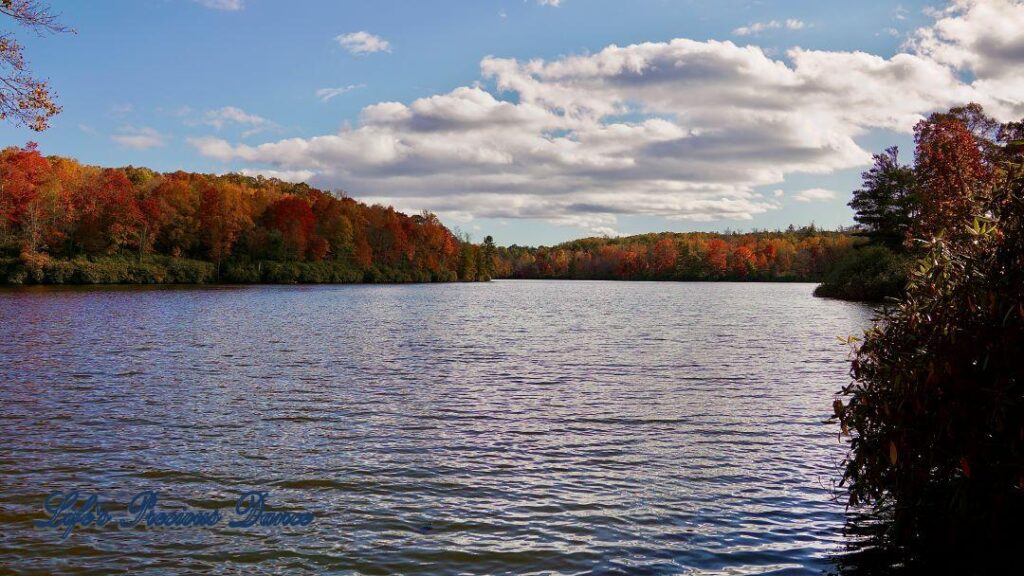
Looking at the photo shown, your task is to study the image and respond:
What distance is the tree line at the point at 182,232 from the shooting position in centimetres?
8644

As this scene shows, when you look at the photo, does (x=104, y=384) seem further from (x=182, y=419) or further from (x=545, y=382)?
(x=545, y=382)

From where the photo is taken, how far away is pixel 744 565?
8180 mm

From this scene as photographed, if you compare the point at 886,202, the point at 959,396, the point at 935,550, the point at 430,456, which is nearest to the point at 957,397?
the point at 959,396

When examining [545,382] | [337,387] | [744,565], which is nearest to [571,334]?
[545,382]

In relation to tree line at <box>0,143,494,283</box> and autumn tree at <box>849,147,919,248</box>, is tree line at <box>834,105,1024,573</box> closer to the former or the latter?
autumn tree at <box>849,147,919,248</box>

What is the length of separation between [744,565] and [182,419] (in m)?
12.4

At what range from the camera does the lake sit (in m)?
8.55

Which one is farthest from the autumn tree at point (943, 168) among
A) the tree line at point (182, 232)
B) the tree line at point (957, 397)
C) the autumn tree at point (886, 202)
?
the tree line at point (182, 232)

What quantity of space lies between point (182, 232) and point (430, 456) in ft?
370

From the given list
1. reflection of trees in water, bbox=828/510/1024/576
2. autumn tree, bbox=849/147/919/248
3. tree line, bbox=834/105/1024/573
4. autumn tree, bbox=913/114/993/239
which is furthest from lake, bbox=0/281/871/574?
autumn tree, bbox=849/147/919/248

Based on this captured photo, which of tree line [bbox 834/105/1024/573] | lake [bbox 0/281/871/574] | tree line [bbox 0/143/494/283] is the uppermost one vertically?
tree line [bbox 0/143/494/283]

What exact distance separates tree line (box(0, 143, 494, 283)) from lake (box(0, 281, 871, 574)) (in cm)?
7187

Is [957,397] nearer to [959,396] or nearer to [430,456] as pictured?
[959,396]

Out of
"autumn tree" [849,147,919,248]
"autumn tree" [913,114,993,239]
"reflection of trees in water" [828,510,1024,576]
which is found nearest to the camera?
"reflection of trees in water" [828,510,1024,576]
